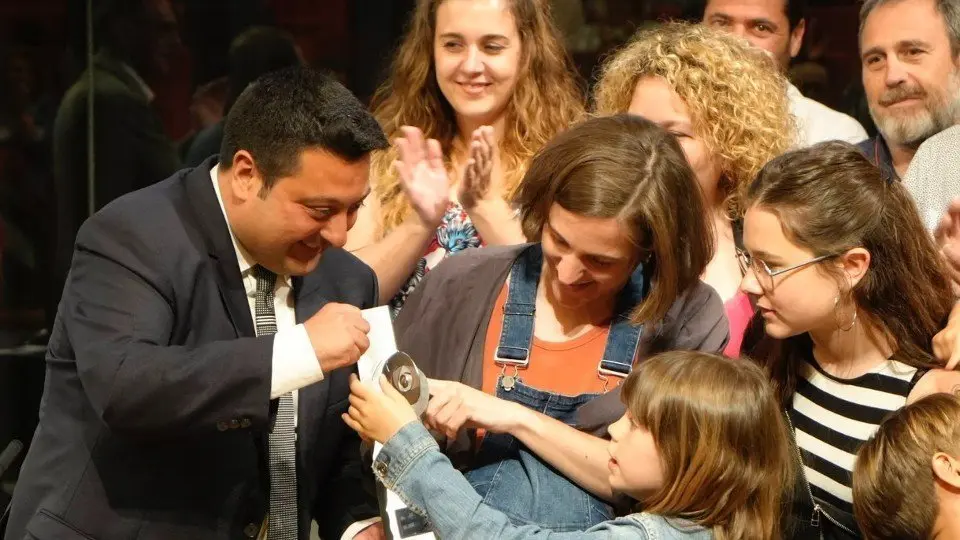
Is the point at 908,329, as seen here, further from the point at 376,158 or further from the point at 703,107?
the point at 376,158

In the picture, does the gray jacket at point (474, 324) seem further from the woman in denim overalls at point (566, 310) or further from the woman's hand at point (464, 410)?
the woman's hand at point (464, 410)

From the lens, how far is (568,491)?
2.61m

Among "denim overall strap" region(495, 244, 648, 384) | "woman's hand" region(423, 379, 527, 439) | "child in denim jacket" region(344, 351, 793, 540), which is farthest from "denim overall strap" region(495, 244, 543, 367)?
"child in denim jacket" region(344, 351, 793, 540)

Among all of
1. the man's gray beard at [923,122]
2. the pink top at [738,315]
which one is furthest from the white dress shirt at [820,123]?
the pink top at [738,315]

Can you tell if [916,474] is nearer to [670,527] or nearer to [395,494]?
[670,527]

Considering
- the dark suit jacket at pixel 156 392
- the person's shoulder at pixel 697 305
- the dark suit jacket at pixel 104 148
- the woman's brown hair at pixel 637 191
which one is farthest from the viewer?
the dark suit jacket at pixel 104 148

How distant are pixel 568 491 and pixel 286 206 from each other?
0.76m

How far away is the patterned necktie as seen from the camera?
2658 mm

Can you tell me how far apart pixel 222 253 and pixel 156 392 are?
0.34 metres

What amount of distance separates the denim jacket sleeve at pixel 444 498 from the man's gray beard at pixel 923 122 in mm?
1769

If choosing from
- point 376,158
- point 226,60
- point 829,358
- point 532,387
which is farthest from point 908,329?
point 226,60

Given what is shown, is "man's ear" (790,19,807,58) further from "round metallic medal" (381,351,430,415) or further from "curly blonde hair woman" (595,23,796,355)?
"round metallic medal" (381,351,430,415)

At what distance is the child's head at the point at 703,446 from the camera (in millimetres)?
2449

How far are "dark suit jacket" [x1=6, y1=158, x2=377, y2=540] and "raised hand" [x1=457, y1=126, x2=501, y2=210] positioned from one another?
2.90 feet
